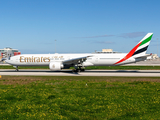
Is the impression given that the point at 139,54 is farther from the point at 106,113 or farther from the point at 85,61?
the point at 106,113

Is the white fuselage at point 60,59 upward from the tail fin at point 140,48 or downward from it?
downward

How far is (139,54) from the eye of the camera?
33.4 meters

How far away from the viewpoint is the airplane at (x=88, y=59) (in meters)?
33.4

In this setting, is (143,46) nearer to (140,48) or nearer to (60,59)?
(140,48)

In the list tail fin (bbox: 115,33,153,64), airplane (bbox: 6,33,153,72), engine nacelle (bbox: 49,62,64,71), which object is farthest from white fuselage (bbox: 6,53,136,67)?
engine nacelle (bbox: 49,62,64,71)

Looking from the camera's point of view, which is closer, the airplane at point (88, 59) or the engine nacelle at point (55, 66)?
the engine nacelle at point (55, 66)

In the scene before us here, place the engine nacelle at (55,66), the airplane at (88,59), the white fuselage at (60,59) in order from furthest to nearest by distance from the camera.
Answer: the white fuselage at (60,59), the airplane at (88,59), the engine nacelle at (55,66)

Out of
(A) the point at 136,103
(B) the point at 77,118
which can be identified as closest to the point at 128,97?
(A) the point at 136,103

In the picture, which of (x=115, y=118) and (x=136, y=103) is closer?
(x=115, y=118)

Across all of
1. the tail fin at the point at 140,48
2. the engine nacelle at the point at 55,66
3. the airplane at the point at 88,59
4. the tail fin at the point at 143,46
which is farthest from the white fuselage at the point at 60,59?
the engine nacelle at the point at 55,66

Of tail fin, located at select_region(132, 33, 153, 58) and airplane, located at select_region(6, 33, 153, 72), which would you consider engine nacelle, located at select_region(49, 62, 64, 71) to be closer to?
airplane, located at select_region(6, 33, 153, 72)

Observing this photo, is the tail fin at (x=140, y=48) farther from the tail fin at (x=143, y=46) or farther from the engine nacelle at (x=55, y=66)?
the engine nacelle at (x=55, y=66)

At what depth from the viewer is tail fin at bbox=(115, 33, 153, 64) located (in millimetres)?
33500

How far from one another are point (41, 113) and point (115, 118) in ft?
13.1
